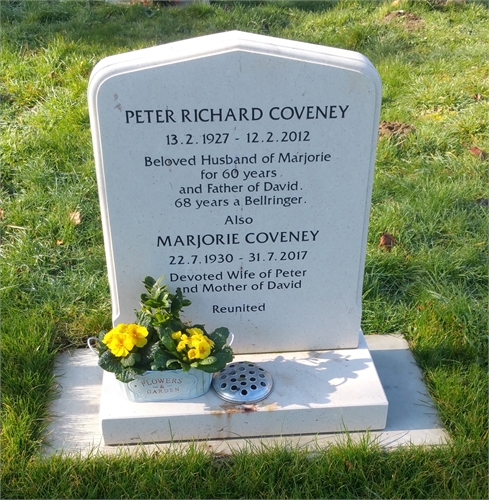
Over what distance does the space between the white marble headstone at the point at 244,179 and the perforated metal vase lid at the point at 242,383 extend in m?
0.15

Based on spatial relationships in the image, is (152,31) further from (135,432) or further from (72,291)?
(135,432)

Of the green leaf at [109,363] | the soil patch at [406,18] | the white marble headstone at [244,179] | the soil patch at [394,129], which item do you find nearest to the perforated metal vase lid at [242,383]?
the white marble headstone at [244,179]

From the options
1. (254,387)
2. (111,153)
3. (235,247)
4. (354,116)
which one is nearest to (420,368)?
(254,387)

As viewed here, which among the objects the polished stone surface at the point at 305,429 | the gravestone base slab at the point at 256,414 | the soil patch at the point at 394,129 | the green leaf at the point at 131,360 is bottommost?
the polished stone surface at the point at 305,429

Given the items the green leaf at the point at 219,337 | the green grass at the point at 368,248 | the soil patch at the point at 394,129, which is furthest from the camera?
the soil patch at the point at 394,129

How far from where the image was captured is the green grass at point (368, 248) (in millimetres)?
2281

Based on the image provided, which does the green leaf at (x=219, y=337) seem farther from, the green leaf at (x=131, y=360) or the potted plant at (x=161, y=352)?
the green leaf at (x=131, y=360)

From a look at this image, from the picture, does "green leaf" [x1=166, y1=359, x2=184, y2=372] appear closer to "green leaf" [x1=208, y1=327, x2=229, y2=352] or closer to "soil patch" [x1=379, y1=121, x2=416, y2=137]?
"green leaf" [x1=208, y1=327, x2=229, y2=352]

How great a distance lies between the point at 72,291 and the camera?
3.18m

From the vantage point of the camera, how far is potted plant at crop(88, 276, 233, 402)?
2.30m

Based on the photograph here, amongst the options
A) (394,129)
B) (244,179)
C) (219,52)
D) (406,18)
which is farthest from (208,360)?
(406,18)

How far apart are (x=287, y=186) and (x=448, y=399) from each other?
3.51 feet

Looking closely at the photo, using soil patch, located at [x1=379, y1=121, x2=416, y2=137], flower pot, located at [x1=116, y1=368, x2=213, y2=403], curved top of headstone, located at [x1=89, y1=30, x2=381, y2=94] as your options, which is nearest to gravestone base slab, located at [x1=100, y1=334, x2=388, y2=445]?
flower pot, located at [x1=116, y1=368, x2=213, y2=403]

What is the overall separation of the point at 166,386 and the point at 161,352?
0.17 metres
